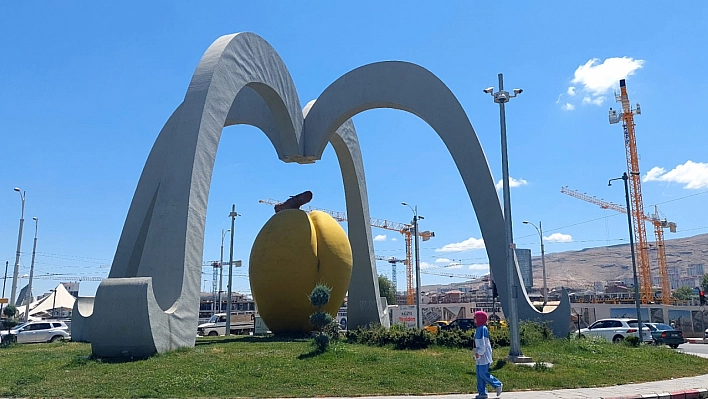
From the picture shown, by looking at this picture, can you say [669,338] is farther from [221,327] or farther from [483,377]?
[221,327]

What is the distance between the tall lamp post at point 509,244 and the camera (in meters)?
15.7

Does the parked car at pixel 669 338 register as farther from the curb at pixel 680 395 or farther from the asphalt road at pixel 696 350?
the curb at pixel 680 395

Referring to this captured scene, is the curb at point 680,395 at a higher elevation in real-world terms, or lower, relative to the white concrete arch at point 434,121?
lower

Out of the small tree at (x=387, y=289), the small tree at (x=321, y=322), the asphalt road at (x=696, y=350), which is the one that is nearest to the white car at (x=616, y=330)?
the asphalt road at (x=696, y=350)

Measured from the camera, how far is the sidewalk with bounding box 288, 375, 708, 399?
11.8 m

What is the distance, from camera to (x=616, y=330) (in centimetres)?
2894

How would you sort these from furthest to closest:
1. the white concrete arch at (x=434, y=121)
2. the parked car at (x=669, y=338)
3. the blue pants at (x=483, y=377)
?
the parked car at (x=669, y=338), the white concrete arch at (x=434, y=121), the blue pants at (x=483, y=377)

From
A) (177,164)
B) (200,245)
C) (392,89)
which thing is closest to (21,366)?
(200,245)

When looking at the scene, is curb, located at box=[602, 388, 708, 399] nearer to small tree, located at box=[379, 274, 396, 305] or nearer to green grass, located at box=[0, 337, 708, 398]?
green grass, located at box=[0, 337, 708, 398]

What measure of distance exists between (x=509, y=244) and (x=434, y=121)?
9201mm

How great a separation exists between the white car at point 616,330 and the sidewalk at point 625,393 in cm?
1484

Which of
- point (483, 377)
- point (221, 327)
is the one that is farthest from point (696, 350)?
point (221, 327)

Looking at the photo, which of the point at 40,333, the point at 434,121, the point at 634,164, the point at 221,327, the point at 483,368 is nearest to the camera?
the point at 483,368

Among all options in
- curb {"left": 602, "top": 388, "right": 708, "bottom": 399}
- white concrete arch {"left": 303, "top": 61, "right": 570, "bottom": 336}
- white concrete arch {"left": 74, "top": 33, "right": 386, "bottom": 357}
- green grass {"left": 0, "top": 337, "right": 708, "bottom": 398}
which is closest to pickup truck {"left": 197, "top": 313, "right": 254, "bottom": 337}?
white concrete arch {"left": 74, "top": 33, "right": 386, "bottom": 357}
